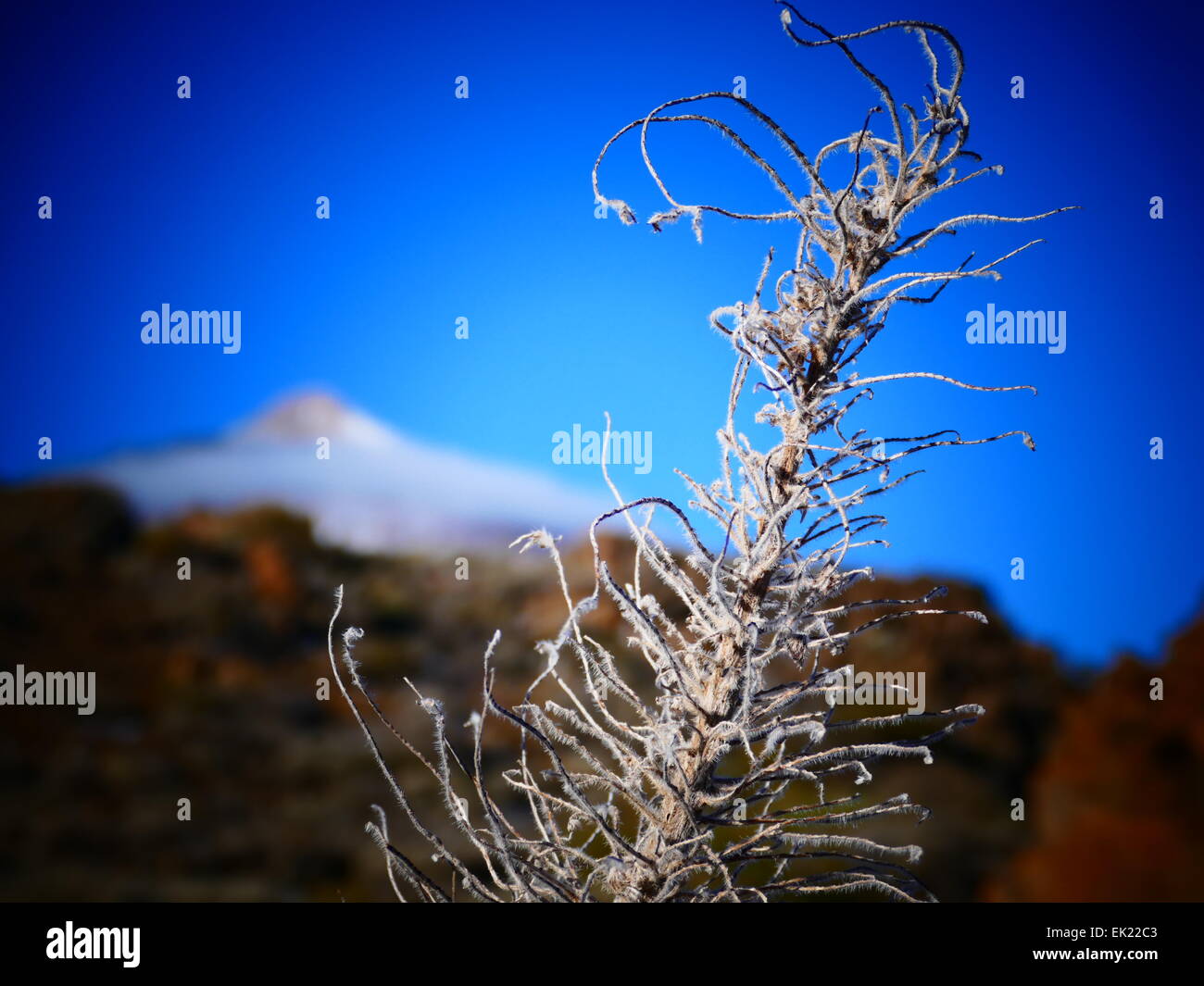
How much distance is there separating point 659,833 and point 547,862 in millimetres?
242

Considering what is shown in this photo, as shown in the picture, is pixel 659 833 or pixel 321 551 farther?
pixel 321 551

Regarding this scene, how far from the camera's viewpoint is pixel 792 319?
4.65ft

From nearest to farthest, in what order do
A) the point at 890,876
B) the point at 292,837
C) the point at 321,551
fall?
the point at 890,876 < the point at 292,837 < the point at 321,551

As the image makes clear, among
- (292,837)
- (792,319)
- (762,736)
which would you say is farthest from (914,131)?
(292,837)

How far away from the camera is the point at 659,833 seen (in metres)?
1.41

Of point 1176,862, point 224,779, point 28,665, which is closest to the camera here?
point 1176,862

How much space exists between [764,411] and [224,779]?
1861 cm

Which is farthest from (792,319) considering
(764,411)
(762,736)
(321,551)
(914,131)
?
(321,551)

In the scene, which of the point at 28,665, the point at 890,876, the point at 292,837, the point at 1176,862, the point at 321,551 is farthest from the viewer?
the point at 321,551

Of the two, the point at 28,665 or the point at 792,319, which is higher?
the point at 792,319
